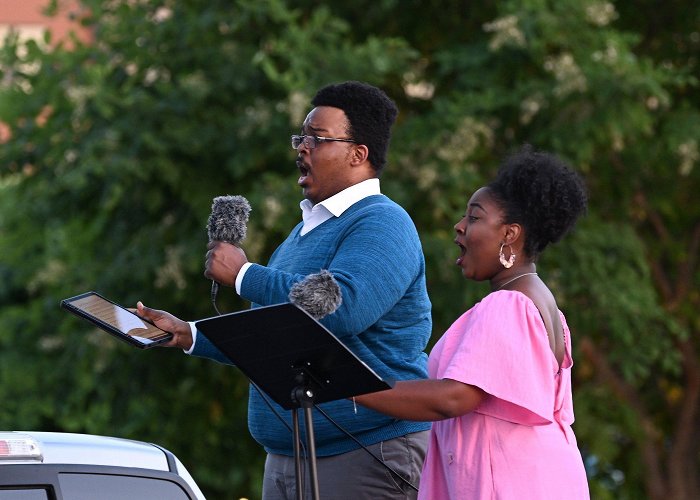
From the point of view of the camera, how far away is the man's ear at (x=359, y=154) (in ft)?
12.9

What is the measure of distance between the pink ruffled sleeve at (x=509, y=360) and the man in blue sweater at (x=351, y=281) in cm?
36

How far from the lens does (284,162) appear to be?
8.95 meters

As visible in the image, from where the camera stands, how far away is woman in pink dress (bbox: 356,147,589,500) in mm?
3254

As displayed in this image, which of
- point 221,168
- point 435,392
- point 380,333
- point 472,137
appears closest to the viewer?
point 435,392

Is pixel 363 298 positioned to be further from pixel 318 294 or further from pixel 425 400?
pixel 425 400

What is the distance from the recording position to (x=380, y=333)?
3768mm

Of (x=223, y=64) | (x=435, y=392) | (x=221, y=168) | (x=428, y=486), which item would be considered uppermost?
(x=223, y=64)

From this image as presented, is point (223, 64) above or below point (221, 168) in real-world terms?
above

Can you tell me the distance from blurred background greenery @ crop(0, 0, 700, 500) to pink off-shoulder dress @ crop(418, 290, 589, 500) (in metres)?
4.94

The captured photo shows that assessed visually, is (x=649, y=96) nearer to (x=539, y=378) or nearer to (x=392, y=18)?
(x=392, y=18)

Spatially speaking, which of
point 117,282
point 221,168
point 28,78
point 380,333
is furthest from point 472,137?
point 380,333

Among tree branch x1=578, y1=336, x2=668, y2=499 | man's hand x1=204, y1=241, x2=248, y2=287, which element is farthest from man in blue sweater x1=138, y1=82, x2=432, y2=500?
tree branch x1=578, y1=336, x2=668, y2=499

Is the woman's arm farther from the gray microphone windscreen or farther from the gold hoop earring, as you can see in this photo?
the gray microphone windscreen

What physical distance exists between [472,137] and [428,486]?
5389 mm
